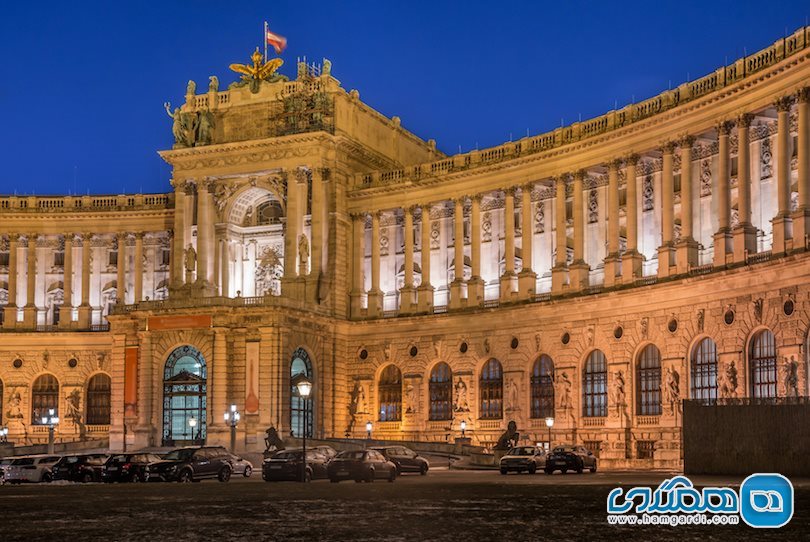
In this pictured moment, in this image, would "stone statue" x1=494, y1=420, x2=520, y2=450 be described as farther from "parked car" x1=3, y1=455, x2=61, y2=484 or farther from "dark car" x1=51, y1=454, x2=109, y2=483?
"parked car" x1=3, y1=455, x2=61, y2=484

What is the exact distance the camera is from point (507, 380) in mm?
74938

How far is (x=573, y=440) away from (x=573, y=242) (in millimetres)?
12257

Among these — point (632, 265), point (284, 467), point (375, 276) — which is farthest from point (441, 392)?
point (284, 467)

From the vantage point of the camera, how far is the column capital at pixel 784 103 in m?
Result: 59.1

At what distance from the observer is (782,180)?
194 feet

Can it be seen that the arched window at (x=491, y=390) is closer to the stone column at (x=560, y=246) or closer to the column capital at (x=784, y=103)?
the stone column at (x=560, y=246)

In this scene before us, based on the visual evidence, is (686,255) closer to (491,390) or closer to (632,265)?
(632,265)

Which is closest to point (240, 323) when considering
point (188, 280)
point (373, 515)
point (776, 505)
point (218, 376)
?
point (218, 376)

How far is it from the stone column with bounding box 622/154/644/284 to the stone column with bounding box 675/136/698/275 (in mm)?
3410

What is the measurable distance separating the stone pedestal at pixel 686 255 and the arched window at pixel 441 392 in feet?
63.2

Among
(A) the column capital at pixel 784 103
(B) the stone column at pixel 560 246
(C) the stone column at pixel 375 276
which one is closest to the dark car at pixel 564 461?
(A) the column capital at pixel 784 103

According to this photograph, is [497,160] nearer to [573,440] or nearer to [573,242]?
[573,242]

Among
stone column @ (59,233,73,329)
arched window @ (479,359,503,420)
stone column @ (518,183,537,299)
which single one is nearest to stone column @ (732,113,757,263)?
stone column @ (518,183,537,299)

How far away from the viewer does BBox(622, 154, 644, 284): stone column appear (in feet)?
225
